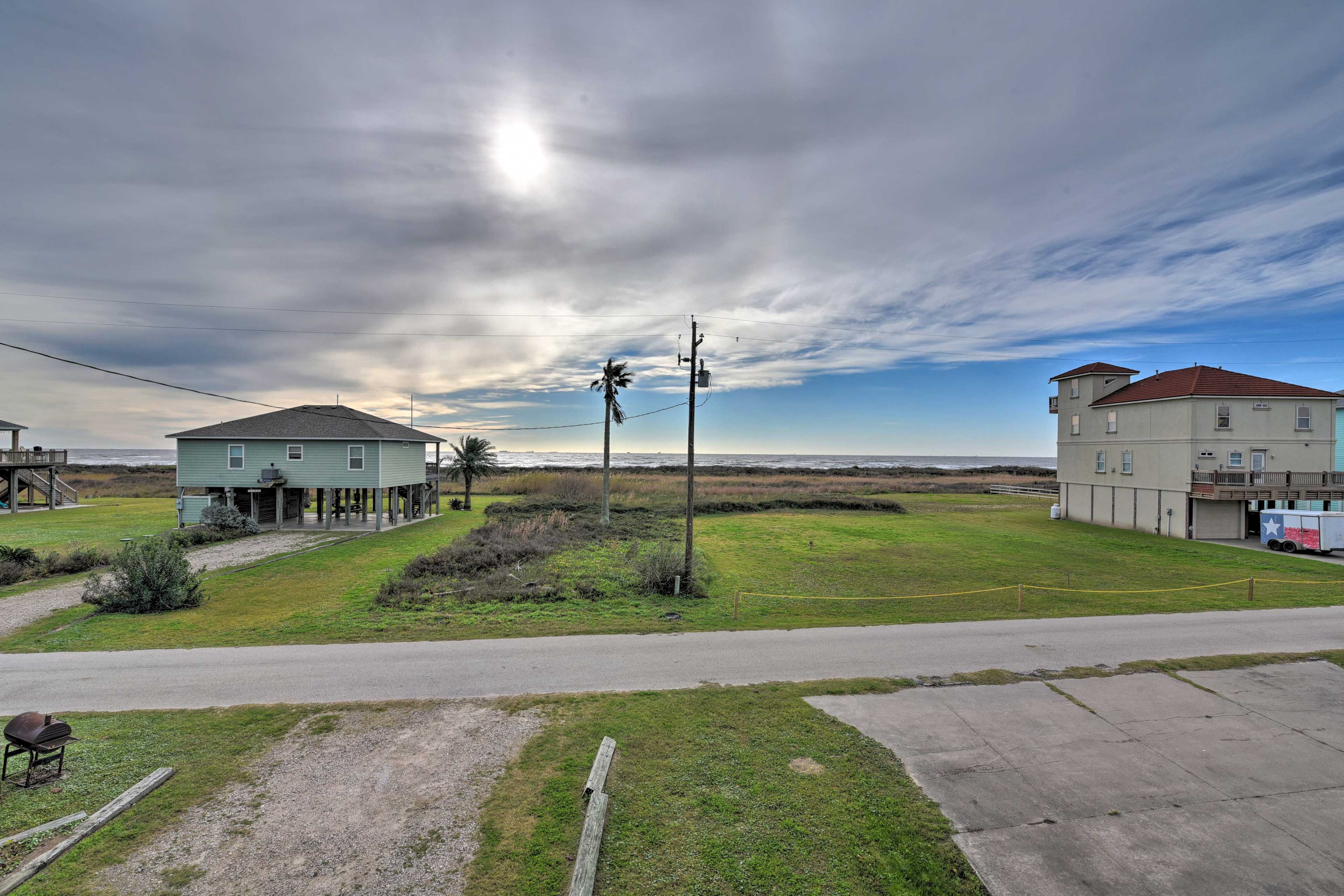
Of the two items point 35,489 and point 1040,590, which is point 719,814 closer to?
point 1040,590

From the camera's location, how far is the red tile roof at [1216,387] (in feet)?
105

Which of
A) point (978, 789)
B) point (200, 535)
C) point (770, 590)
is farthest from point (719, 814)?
point (200, 535)

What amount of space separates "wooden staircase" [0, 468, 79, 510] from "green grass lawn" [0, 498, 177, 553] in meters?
1.35

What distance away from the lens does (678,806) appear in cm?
708

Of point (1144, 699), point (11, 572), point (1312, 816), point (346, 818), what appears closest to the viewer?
point (346, 818)

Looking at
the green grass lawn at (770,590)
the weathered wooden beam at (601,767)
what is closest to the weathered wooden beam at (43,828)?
the weathered wooden beam at (601,767)

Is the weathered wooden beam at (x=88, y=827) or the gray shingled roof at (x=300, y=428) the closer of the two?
the weathered wooden beam at (x=88, y=827)

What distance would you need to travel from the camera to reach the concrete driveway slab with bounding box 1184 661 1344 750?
959 centimetres

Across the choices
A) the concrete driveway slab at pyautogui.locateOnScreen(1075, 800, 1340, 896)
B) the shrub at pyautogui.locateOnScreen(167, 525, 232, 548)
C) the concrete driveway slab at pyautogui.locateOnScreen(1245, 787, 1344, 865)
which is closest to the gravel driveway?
the shrub at pyautogui.locateOnScreen(167, 525, 232, 548)

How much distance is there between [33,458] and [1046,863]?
190ft

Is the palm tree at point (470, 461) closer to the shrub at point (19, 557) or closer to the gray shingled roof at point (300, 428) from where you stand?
the gray shingled roof at point (300, 428)

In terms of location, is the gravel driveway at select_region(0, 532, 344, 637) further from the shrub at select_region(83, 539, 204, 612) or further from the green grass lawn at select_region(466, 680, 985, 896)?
the green grass lawn at select_region(466, 680, 985, 896)

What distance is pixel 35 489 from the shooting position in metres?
43.2

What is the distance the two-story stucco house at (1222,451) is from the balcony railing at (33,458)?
70.1 m
